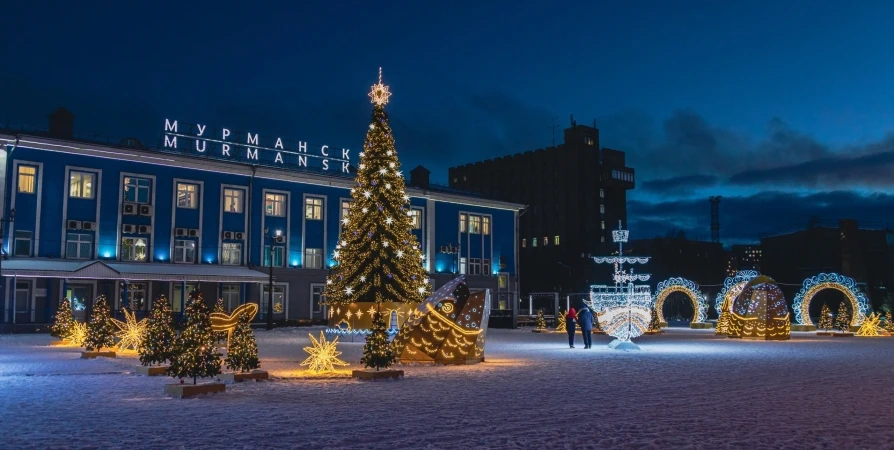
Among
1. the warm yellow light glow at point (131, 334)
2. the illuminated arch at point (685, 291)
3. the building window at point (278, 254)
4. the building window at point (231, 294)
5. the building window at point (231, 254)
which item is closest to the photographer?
the warm yellow light glow at point (131, 334)

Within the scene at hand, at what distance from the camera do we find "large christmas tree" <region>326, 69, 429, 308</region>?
33125mm

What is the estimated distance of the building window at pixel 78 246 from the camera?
4241 cm

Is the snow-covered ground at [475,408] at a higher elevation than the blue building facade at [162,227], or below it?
below

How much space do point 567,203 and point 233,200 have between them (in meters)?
50.5

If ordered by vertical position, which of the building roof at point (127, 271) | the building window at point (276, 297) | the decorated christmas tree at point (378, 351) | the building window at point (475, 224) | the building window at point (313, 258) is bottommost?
the decorated christmas tree at point (378, 351)

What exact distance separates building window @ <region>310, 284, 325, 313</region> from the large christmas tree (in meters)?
17.6

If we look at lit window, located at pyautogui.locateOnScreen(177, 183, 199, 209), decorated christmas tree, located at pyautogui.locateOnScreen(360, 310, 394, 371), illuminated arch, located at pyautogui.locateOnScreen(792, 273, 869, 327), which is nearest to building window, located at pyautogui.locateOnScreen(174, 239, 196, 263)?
lit window, located at pyautogui.locateOnScreen(177, 183, 199, 209)

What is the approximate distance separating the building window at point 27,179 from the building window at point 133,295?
272 inches

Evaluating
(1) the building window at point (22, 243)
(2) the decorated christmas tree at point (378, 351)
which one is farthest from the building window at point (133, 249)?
(2) the decorated christmas tree at point (378, 351)

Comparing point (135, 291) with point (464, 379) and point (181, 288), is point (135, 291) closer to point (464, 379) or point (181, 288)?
point (181, 288)

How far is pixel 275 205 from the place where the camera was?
166 ft

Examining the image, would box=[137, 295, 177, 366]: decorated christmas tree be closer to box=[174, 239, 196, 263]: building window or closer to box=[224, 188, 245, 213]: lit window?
box=[174, 239, 196, 263]: building window

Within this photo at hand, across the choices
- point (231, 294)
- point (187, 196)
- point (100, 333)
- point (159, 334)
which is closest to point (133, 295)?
point (231, 294)

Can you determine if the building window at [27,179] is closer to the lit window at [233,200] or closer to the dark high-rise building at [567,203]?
the lit window at [233,200]
